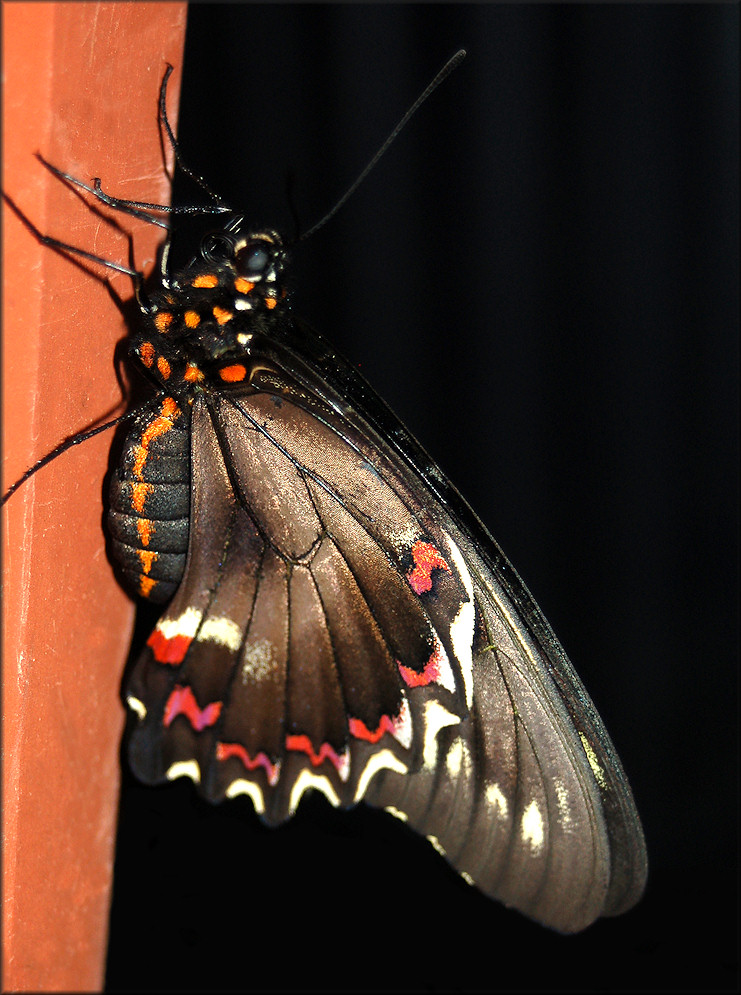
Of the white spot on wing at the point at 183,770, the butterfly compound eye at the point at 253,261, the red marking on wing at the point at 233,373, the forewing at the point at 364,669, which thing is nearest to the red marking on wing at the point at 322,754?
the forewing at the point at 364,669

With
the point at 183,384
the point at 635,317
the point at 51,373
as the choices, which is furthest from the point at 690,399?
the point at 51,373

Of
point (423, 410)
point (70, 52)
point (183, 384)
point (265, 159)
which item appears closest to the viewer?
point (70, 52)

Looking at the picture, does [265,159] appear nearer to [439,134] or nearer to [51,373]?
[439,134]

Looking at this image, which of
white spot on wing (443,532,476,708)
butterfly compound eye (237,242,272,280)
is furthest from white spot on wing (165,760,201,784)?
butterfly compound eye (237,242,272,280)

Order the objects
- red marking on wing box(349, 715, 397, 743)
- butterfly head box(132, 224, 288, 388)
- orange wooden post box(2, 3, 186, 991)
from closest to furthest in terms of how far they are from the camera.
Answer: orange wooden post box(2, 3, 186, 991) → butterfly head box(132, 224, 288, 388) → red marking on wing box(349, 715, 397, 743)

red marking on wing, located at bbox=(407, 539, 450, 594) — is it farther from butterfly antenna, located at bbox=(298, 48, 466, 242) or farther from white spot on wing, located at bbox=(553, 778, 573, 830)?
butterfly antenna, located at bbox=(298, 48, 466, 242)

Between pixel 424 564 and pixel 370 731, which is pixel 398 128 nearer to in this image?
pixel 424 564

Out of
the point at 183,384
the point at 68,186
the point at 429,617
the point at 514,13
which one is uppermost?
the point at 514,13
